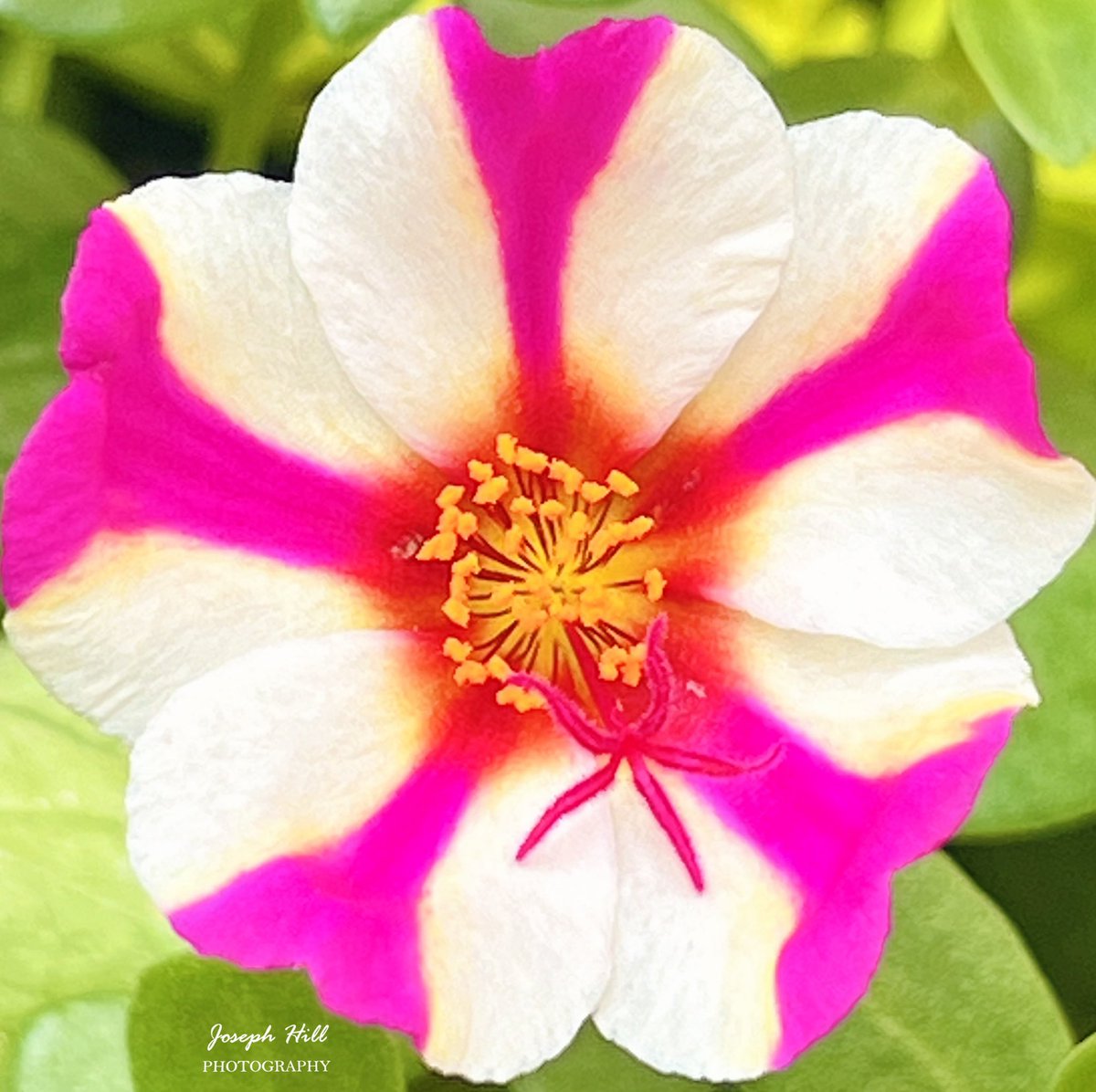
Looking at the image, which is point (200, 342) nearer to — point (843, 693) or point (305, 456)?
point (305, 456)

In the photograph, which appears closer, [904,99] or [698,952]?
[698,952]

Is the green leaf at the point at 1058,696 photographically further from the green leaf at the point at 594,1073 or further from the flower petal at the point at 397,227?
the flower petal at the point at 397,227

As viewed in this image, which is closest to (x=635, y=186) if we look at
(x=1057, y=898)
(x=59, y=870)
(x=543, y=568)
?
(x=543, y=568)

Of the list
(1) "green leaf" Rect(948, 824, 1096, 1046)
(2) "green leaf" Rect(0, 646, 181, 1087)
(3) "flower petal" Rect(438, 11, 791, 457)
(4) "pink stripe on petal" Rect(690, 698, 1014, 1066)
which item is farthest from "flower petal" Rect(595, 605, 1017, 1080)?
(1) "green leaf" Rect(948, 824, 1096, 1046)

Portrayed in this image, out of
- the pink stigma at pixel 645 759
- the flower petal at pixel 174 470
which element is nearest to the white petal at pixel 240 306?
the flower petal at pixel 174 470

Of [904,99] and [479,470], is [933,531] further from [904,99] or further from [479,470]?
[904,99]

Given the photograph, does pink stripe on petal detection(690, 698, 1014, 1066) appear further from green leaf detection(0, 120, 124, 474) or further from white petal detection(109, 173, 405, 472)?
green leaf detection(0, 120, 124, 474)
